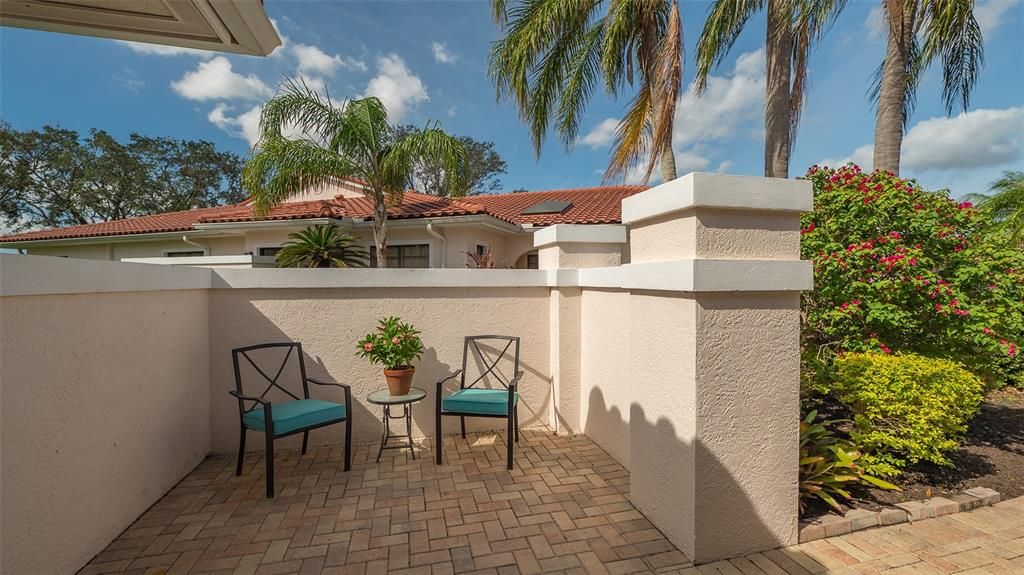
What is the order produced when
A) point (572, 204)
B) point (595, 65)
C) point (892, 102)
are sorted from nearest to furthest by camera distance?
point (892, 102) < point (595, 65) < point (572, 204)

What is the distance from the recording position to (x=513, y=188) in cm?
3231

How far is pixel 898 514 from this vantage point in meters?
3.01

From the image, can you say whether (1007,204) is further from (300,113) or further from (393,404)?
(300,113)

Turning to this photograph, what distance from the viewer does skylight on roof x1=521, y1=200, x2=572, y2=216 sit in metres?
13.0

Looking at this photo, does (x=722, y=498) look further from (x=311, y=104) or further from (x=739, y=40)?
(x=311, y=104)

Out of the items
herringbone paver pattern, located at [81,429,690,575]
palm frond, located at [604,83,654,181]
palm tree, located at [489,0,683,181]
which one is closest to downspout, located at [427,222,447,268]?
palm tree, located at [489,0,683,181]

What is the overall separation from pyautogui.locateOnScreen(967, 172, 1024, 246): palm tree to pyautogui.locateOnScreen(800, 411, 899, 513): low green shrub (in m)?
2.90

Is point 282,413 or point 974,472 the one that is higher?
point 282,413

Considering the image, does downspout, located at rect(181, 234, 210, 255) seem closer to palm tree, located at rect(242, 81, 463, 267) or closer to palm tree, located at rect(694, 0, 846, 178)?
palm tree, located at rect(242, 81, 463, 267)

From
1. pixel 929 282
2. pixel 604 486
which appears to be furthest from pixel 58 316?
pixel 929 282

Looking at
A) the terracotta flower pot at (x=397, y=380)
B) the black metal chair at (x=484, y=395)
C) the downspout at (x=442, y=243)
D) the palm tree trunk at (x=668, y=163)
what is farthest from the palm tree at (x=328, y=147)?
the terracotta flower pot at (x=397, y=380)

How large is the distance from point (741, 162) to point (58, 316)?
434 inches

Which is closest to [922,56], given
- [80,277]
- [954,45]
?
[954,45]

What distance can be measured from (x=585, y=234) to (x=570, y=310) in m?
0.92
